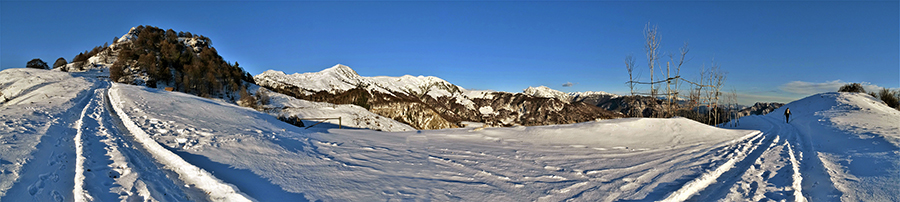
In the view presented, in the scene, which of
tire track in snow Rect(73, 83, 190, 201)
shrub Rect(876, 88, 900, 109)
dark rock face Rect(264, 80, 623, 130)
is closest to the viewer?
tire track in snow Rect(73, 83, 190, 201)

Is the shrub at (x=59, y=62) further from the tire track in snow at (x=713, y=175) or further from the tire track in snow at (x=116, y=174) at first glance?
the tire track in snow at (x=713, y=175)

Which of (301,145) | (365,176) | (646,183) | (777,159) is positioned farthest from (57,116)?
(777,159)

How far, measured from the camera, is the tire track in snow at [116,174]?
350 centimetres

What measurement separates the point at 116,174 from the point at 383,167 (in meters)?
3.82

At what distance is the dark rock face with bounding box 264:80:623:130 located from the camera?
10562cm

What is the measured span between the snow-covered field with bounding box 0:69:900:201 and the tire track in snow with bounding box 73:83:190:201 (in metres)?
0.02

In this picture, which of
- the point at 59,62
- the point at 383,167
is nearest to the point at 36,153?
the point at 383,167

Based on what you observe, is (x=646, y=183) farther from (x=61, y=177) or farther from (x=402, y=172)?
(x=61, y=177)

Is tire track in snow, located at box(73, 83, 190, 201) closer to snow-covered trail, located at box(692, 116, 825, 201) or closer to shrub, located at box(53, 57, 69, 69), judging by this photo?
snow-covered trail, located at box(692, 116, 825, 201)

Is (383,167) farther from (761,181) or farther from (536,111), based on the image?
(536,111)

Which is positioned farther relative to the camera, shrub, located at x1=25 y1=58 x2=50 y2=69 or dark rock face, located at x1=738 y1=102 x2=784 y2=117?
dark rock face, located at x1=738 y1=102 x2=784 y2=117

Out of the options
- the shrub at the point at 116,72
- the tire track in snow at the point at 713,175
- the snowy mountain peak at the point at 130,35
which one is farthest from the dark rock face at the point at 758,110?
the snowy mountain peak at the point at 130,35

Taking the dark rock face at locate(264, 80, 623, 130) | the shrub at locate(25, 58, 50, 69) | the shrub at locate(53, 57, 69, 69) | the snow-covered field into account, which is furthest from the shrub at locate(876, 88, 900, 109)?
the shrub at locate(53, 57, 69, 69)

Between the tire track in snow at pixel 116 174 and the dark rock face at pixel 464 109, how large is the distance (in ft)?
269
